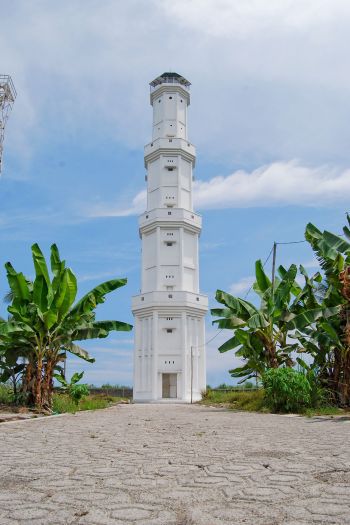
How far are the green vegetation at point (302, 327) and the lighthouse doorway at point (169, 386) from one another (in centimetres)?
1737

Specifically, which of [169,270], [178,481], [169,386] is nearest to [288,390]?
[178,481]

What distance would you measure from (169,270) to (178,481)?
36.6 metres

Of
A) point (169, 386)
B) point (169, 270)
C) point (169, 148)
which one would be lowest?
point (169, 386)

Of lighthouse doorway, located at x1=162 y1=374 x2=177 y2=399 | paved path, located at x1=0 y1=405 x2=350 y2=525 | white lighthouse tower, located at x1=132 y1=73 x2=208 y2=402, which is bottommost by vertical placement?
paved path, located at x1=0 y1=405 x2=350 y2=525

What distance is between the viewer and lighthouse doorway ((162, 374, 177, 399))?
129 ft

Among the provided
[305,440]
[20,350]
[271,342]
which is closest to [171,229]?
[271,342]

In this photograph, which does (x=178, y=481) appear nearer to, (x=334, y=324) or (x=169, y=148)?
(x=334, y=324)

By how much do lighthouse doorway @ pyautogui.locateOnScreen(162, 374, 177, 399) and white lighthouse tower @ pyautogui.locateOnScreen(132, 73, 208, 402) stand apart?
0.02 m

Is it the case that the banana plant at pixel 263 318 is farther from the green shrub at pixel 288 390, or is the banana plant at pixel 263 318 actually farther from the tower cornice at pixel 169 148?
the tower cornice at pixel 169 148

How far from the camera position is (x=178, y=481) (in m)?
4.77

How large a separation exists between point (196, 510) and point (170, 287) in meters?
37.2

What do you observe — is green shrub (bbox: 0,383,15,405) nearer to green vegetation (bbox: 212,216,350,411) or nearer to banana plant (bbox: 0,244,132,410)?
banana plant (bbox: 0,244,132,410)

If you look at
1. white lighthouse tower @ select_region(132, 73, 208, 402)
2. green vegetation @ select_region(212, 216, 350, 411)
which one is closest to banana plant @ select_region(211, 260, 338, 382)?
green vegetation @ select_region(212, 216, 350, 411)

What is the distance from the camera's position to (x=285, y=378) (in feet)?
52.0
